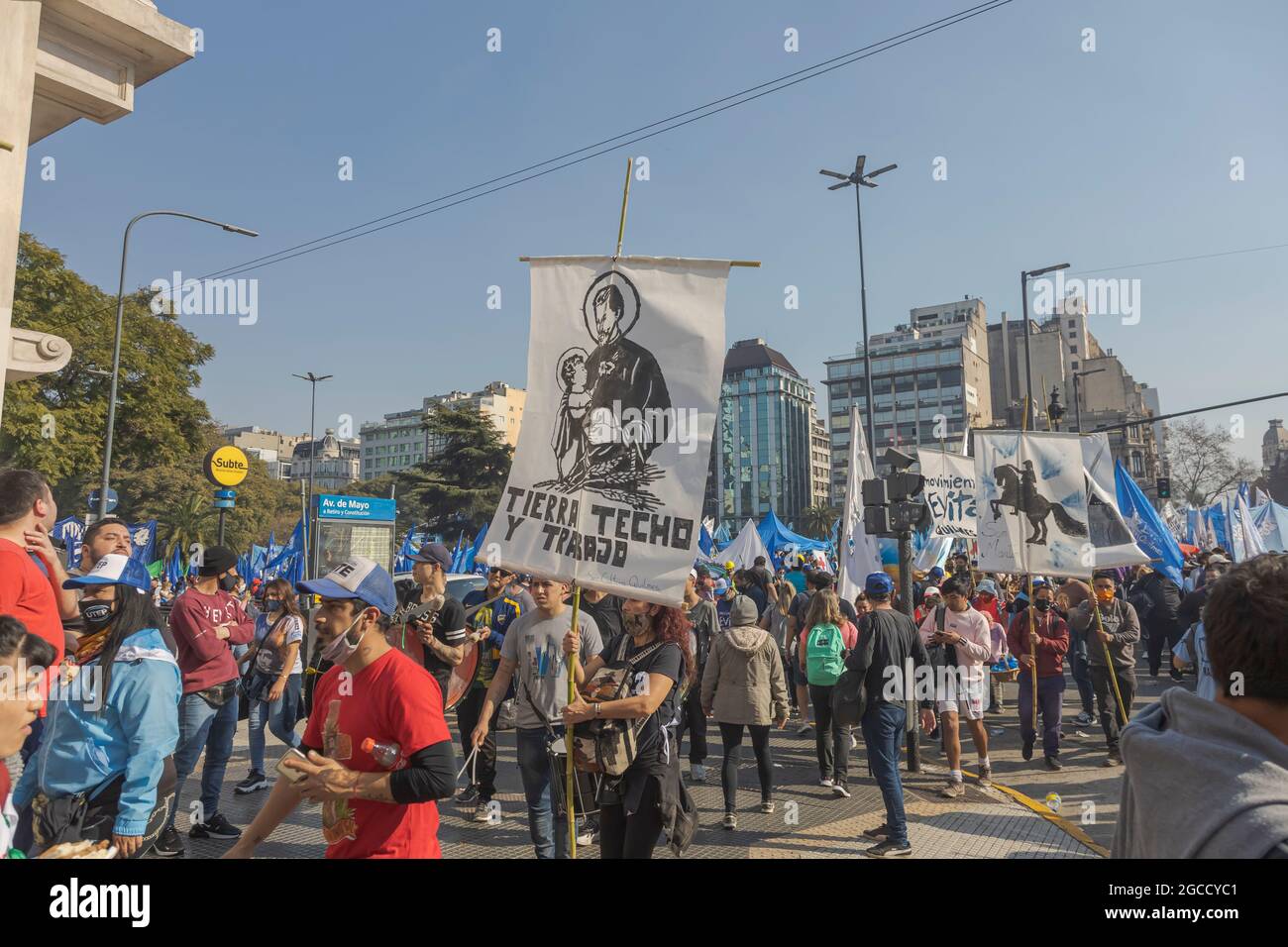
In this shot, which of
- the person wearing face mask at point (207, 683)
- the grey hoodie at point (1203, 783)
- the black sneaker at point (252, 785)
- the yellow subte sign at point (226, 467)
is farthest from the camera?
the yellow subte sign at point (226, 467)

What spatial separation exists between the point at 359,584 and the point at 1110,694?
893 cm

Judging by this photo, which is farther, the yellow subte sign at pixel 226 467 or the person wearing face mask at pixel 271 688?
the yellow subte sign at pixel 226 467

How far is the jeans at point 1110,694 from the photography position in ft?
A: 29.5

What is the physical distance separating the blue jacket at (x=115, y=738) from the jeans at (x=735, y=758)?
171 inches

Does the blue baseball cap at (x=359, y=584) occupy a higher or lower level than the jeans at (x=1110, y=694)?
higher

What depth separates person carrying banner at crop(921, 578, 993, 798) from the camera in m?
7.61

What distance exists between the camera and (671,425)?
4.18 metres

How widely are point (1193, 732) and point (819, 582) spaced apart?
26.8 ft

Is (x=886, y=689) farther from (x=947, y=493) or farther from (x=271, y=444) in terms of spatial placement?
(x=271, y=444)

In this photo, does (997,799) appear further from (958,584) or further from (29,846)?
(29,846)

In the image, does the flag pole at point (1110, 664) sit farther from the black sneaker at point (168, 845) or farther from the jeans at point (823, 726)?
the black sneaker at point (168, 845)

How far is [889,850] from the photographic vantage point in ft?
19.2

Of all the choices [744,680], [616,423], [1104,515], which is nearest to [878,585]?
[744,680]

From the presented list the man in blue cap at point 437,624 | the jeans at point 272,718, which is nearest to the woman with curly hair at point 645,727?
the man in blue cap at point 437,624
